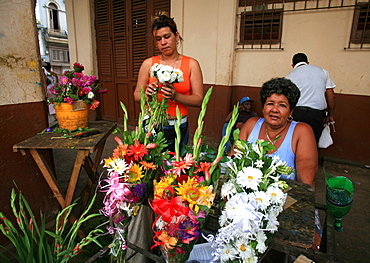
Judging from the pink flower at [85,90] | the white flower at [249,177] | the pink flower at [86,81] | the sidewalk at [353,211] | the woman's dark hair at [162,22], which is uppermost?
the woman's dark hair at [162,22]

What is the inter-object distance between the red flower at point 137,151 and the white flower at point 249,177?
444mm

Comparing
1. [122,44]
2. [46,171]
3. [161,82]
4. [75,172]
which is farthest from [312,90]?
[122,44]

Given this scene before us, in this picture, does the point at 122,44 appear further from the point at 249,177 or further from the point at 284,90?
the point at 249,177

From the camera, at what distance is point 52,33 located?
69.4 ft

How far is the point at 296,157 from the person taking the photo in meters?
1.82

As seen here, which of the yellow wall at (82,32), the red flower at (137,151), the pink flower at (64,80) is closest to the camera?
the red flower at (137,151)

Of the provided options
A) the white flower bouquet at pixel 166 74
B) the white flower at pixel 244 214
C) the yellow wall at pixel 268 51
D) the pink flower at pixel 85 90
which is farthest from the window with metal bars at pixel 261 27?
the white flower at pixel 244 214

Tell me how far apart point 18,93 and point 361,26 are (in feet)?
15.0

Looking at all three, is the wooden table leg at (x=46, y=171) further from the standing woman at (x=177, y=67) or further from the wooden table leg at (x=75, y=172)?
the standing woman at (x=177, y=67)

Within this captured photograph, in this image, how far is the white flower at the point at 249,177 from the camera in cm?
95

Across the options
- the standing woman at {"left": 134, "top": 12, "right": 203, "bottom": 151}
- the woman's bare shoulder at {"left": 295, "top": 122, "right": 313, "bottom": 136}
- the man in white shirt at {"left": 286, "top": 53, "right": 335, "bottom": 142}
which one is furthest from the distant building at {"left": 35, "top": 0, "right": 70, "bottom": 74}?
the woman's bare shoulder at {"left": 295, "top": 122, "right": 313, "bottom": 136}

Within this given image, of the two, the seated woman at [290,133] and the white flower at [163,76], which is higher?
the white flower at [163,76]

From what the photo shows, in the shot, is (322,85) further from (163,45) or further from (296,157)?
(163,45)

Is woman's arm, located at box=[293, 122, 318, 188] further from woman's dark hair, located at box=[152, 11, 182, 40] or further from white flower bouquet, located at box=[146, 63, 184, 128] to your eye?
woman's dark hair, located at box=[152, 11, 182, 40]
